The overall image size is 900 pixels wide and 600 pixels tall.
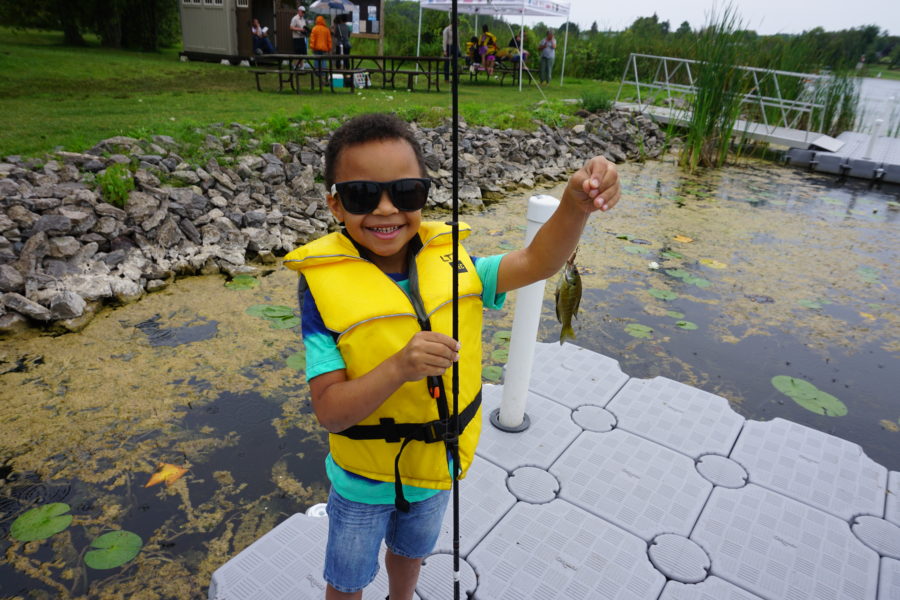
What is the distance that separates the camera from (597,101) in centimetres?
1084

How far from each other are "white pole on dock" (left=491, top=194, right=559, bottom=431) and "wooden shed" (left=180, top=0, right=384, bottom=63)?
12.9 meters

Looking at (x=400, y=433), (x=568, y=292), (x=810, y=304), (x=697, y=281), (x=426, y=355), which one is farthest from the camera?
(x=697, y=281)

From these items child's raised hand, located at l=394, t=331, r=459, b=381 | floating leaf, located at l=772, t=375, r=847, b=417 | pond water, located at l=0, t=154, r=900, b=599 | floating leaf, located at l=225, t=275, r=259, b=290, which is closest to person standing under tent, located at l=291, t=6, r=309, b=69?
pond water, located at l=0, t=154, r=900, b=599

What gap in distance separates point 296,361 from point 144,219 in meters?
2.06

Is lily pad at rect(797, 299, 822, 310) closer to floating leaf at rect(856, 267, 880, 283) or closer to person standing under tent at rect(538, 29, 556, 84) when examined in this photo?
floating leaf at rect(856, 267, 880, 283)

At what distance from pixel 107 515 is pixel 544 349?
2258 mm

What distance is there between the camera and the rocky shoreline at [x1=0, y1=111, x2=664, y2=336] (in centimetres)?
365

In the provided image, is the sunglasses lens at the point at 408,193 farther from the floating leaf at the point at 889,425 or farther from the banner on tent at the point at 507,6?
the banner on tent at the point at 507,6

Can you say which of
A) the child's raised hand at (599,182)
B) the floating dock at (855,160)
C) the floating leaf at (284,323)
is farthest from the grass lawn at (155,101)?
the child's raised hand at (599,182)

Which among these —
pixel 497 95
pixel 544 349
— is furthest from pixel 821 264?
pixel 497 95

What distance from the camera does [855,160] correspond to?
901 cm

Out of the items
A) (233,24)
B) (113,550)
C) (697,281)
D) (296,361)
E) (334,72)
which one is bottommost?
(113,550)

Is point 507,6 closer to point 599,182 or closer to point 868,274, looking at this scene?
point 868,274

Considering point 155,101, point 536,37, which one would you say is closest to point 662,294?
point 155,101
